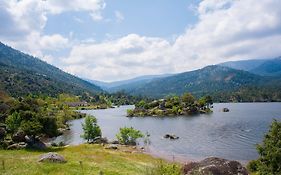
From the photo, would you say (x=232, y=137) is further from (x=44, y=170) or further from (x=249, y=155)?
(x=44, y=170)

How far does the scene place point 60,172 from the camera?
37.8 meters

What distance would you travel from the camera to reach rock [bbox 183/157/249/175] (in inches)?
1122

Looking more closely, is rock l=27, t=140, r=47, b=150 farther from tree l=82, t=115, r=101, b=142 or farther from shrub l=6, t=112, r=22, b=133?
tree l=82, t=115, r=101, b=142

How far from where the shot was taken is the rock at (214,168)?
28500 mm

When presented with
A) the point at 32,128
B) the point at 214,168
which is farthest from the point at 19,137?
the point at 214,168

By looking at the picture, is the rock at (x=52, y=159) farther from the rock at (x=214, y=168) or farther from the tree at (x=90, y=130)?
the tree at (x=90, y=130)

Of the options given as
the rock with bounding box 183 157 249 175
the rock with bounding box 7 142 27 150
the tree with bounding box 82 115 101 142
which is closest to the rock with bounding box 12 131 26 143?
the rock with bounding box 7 142 27 150

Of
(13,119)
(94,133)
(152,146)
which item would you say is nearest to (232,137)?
(152,146)

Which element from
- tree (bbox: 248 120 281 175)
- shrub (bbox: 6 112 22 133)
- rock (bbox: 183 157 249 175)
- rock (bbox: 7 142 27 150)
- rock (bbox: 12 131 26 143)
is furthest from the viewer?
shrub (bbox: 6 112 22 133)

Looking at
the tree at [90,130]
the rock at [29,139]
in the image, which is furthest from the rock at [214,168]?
the tree at [90,130]

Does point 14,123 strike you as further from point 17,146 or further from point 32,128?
point 17,146

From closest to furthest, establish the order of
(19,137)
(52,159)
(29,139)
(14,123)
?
(52,159) → (19,137) → (29,139) → (14,123)

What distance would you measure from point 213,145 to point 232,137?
740 inches

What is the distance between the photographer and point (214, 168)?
2864 centimetres
